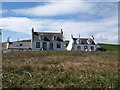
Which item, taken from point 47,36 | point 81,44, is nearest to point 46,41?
point 47,36

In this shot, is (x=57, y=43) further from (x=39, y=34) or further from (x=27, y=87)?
(x=27, y=87)

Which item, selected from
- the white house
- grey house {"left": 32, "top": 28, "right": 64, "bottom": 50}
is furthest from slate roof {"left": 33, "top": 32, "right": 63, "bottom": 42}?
the white house

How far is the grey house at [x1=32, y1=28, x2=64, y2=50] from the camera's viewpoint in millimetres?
48875

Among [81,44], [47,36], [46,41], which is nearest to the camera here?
[46,41]

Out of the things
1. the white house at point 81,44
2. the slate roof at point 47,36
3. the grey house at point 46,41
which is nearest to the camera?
the grey house at point 46,41

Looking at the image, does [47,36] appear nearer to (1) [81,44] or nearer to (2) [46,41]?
(2) [46,41]

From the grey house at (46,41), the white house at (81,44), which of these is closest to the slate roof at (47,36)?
the grey house at (46,41)

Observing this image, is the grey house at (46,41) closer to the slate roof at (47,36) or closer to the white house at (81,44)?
the slate roof at (47,36)

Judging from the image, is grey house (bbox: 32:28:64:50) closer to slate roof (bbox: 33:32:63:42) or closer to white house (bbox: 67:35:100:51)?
slate roof (bbox: 33:32:63:42)

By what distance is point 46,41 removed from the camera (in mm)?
49531

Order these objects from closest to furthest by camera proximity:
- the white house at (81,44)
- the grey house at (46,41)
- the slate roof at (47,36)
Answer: the grey house at (46,41) < the slate roof at (47,36) < the white house at (81,44)

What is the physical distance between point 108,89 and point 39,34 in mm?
44745

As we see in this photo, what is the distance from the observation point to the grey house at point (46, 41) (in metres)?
48.9

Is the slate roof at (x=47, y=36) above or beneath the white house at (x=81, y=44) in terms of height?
above
